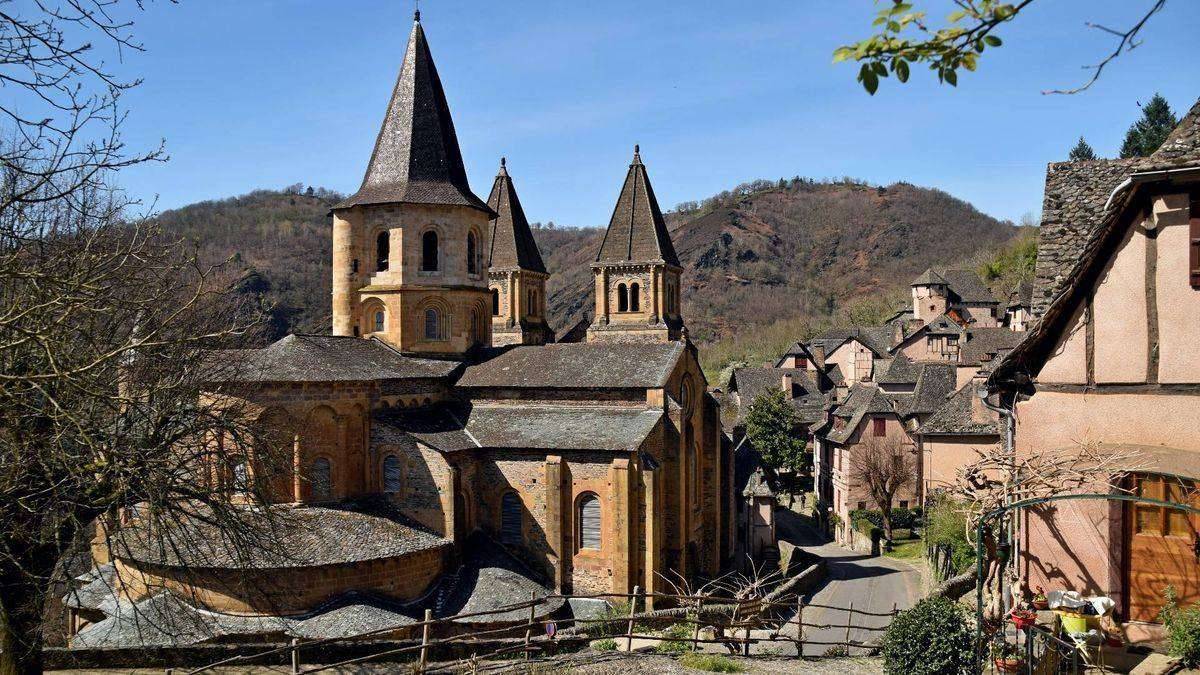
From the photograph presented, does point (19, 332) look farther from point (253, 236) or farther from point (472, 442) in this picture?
point (253, 236)

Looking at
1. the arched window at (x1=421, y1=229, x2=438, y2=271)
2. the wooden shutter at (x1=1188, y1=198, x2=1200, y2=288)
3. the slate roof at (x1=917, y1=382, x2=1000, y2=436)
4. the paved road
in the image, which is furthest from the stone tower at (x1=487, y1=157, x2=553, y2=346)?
the wooden shutter at (x1=1188, y1=198, x2=1200, y2=288)

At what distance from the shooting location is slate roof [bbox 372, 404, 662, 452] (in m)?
26.3

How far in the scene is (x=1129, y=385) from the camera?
9859 mm

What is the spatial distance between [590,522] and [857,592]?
11.3 m

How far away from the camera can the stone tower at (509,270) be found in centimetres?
4384

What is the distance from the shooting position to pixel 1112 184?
1226 centimetres

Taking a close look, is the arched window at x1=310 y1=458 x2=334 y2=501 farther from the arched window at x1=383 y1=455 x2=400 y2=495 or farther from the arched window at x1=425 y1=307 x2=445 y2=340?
the arched window at x1=425 y1=307 x2=445 y2=340

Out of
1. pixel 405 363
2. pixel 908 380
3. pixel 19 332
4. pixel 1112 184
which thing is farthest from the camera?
pixel 908 380

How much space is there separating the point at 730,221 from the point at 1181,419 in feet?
603

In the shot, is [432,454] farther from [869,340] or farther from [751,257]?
[751,257]

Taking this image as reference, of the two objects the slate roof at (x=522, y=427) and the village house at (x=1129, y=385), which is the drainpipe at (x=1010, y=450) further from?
the slate roof at (x=522, y=427)

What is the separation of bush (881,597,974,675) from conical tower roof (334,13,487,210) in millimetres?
23613

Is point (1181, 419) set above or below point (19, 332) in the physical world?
below

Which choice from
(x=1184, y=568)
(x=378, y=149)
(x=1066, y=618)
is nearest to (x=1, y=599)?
(x=1066, y=618)
